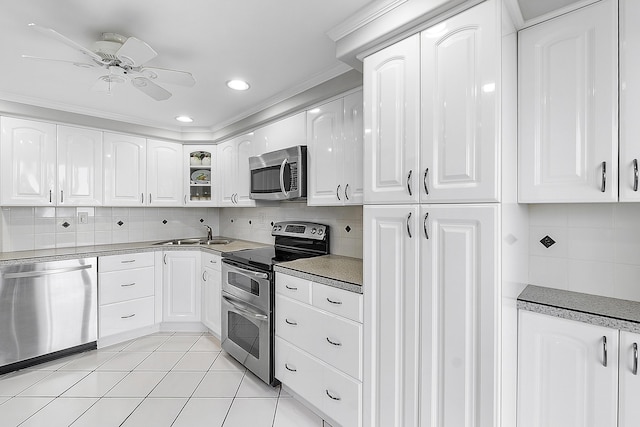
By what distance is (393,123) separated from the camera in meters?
1.53

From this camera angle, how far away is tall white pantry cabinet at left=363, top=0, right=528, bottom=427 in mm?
1244

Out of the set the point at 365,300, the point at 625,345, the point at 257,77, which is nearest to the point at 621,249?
the point at 625,345

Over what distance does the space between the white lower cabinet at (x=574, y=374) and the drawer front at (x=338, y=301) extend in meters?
0.77

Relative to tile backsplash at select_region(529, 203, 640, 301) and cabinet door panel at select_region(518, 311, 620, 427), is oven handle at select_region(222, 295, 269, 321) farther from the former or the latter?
tile backsplash at select_region(529, 203, 640, 301)

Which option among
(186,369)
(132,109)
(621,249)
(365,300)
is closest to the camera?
(621,249)

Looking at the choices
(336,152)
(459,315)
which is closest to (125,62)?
(336,152)

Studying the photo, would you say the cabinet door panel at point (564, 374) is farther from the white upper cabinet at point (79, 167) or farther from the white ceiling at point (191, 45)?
the white upper cabinet at point (79, 167)

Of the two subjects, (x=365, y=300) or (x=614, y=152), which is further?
(x=365, y=300)

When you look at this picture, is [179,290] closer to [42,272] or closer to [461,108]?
[42,272]

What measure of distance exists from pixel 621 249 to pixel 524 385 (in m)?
0.76

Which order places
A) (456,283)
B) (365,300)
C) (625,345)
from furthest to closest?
(365,300)
(456,283)
(625,345)

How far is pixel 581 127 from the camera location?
135 centimetres

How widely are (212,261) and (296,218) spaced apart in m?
0.98

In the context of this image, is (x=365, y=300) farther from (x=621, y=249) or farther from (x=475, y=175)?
(x=621, y=249)
